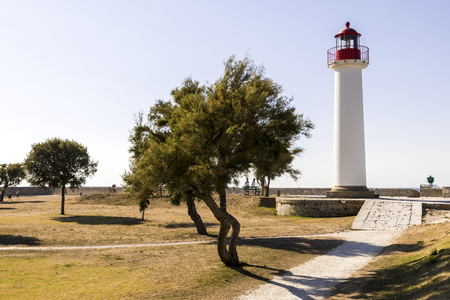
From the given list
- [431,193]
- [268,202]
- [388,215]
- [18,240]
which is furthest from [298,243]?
[431,193]

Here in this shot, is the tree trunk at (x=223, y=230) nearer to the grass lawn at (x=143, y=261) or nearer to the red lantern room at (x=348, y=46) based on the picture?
the grass lawn at (x=143, y=261)

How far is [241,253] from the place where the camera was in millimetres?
15062

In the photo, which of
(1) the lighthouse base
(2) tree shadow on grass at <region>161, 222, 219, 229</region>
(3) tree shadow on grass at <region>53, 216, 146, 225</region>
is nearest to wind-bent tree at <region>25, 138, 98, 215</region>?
(3) tree shadow on grass at <region>53, 216, 146, 225</region>

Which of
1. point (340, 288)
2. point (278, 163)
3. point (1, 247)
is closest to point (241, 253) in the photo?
point (278, 163)

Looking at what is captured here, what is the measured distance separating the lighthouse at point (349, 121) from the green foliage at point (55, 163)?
82.2ft

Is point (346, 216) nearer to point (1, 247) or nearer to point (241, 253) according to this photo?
point (241, 253)

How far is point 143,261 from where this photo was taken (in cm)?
1403

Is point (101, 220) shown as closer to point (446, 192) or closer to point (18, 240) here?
point (18, 240)

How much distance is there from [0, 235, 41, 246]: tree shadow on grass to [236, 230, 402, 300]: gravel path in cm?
1385

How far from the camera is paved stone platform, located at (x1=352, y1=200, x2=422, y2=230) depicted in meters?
20.8

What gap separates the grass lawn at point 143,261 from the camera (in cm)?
1025

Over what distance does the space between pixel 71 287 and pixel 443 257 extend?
10.5 meters

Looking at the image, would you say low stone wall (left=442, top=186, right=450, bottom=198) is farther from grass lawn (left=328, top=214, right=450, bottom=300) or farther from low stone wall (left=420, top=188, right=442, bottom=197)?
grass lawn (left=328, top=214, right=450, bottom=300)

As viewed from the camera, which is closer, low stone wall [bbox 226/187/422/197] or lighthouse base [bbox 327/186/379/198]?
lighthouse base [bbox 327/186/379/198]
